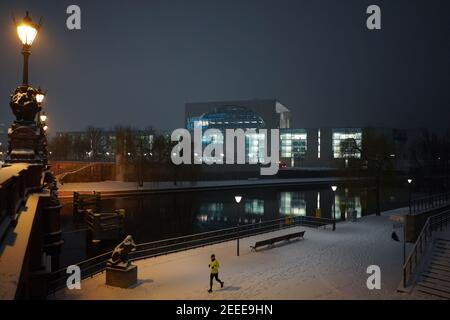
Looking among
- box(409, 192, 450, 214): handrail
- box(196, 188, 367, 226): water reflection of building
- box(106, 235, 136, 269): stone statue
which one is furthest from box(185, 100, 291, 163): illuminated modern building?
box(106, 235, 136, 269): stone statue

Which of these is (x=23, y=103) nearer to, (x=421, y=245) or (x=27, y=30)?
(x=27, y=30)

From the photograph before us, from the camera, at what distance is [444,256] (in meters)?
16.9

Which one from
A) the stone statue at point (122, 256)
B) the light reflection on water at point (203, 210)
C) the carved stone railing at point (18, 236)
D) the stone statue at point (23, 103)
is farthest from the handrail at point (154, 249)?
the stone statue at point (23, 103)

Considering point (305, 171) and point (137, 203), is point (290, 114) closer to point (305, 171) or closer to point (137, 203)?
point (305, 171)

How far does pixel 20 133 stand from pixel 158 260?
31.0 feet

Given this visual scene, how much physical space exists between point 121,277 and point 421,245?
43.8 ft

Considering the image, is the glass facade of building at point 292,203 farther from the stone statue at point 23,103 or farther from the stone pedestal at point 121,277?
the stone statue at point 23,103

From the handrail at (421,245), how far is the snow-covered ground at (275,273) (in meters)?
0.59

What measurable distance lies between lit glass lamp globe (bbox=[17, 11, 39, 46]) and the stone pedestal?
8.75m

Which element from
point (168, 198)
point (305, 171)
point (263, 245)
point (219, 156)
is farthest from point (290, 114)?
point (263, 245)

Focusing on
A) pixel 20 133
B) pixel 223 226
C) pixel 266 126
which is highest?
pixel 266 126

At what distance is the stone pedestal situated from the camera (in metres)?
15.3

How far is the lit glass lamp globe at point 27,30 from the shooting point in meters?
10.7

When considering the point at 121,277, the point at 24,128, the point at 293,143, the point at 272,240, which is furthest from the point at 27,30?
the point at 293,143
